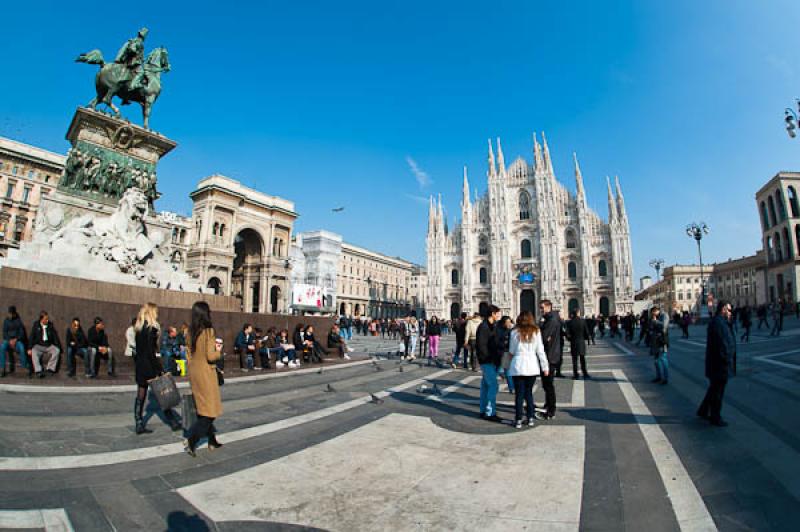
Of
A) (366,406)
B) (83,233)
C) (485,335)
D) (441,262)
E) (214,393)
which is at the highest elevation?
(441,262)

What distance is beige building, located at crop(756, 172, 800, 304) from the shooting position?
37656 mm

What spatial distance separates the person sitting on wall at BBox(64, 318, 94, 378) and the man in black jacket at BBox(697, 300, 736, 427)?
1000 cm

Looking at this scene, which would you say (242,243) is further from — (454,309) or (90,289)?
(90,289)

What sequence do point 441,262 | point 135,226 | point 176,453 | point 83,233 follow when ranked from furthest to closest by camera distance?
1. point 441,262
2. point 135,226
3. point 83,233
4. point 176,453

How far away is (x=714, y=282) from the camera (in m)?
72.1

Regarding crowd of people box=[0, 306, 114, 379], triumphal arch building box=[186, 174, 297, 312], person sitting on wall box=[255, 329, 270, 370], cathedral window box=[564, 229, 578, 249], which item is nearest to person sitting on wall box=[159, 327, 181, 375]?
crowd of people box=[0, 306, 114, 379]

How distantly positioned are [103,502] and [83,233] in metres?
10.8

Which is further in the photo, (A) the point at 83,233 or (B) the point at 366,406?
(A) the point at 83,233

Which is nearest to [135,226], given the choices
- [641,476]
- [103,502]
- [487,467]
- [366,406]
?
[366,406]

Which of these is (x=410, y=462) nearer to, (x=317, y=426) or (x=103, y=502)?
(x=317, y=426)

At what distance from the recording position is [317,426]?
480cm

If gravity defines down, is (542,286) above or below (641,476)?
above

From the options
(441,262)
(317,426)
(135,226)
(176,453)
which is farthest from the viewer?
(441,262)

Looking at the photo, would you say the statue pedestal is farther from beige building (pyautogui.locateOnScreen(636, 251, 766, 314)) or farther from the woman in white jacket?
beige building (pyautogui.locateOnScreen(636, 251, 766, 314))
